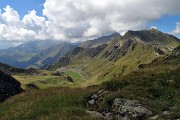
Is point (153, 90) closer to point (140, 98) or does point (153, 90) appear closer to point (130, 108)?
point (140, 98)

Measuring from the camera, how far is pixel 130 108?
22000 millimetres

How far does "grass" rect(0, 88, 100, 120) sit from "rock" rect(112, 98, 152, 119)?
8.51 feet

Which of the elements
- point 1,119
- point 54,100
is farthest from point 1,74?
point 1,119

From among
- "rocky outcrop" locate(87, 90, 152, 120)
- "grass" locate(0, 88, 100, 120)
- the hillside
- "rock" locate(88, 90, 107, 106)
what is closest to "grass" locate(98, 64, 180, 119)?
the hillside

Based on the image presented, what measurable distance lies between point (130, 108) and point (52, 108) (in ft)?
20.3

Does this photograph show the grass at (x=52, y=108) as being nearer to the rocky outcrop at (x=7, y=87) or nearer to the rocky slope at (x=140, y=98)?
the rocky slope at (x=140, y=98)

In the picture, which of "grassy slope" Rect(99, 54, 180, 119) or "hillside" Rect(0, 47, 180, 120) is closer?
"hillside" Rect(0, 47, 180, 120)

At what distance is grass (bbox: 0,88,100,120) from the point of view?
20531 millimetres

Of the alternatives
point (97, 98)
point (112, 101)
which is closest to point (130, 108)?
point (112, 101)

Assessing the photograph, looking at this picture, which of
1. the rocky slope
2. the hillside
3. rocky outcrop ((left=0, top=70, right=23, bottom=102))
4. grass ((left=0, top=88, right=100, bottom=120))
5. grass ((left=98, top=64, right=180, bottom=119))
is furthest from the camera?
rocky outcrop ((left=0, top=70, right=23, bottom=102))

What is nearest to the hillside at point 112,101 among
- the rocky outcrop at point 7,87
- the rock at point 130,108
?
the rock at point 130,108

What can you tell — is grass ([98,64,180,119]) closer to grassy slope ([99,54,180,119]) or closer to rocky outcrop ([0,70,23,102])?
grassy slope ([99,54,180,119])

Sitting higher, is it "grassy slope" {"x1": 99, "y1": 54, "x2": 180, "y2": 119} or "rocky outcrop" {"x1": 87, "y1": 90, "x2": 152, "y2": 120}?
"grassy slope" {"x1": 99, "y1": 54, "x2": 180, "y2": 119}

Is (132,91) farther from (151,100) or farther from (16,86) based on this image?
(16,86)
